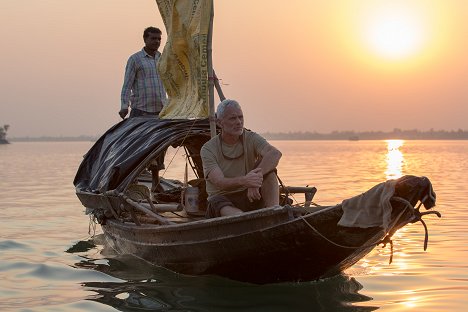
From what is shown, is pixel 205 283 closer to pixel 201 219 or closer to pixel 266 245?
pixel 201 219

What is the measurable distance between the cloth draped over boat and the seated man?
51.8 inches

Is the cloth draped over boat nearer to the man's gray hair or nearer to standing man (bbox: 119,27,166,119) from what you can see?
the man's gray hair

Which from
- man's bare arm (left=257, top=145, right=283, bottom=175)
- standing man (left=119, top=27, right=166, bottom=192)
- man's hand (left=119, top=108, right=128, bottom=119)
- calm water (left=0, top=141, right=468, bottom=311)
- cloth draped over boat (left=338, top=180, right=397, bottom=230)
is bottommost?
calm water (left=0, top=141, right=468, bottom=311)

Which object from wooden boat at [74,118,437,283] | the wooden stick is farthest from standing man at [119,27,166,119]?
the wooden stick

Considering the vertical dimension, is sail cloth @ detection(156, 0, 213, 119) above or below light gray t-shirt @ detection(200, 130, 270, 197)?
above

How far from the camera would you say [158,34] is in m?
11.0

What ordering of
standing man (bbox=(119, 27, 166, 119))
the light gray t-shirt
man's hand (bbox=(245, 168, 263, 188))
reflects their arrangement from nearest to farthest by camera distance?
man's hand (bbox=(245, 168, 263, 188)) < the light gray t-shirt < standing man (bbox=(119, 27, 166, 119))

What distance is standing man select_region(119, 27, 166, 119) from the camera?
36.4 ft

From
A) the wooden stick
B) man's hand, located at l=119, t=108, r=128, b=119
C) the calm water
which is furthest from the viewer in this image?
man's hand, located at l=119, t=108, r=128, b=119

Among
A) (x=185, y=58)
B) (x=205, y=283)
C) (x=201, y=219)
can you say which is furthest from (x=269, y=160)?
(x=185, y=58)

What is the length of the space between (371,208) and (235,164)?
1820mm

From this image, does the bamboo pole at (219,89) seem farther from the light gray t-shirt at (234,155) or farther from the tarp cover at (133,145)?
the light gray t-shirt at (234,155)

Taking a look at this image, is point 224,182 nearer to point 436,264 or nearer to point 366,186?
point 436,264

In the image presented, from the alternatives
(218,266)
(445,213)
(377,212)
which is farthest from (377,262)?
(445,213)
